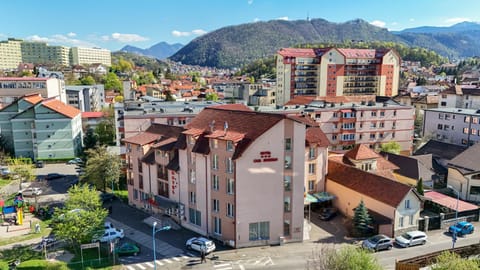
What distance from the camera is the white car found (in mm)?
35219

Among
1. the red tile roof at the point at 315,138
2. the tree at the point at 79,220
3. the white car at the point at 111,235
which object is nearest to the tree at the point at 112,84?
the red tile roof at the point at 315,138

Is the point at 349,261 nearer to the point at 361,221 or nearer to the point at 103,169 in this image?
the point at 361,221

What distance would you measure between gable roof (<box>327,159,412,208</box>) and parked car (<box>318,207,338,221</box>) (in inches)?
130

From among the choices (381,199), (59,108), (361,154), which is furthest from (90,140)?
(381,199)

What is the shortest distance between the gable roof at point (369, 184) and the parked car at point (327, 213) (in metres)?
3.30

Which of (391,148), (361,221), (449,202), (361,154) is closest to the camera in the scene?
(361,221)

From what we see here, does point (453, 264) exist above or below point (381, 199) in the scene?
above

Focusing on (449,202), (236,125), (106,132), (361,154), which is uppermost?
(236,125)

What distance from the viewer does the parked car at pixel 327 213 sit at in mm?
41075

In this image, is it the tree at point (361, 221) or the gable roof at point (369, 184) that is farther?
the gable roof at point (369, 184)

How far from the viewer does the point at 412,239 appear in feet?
112

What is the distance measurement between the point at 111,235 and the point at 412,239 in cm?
2848

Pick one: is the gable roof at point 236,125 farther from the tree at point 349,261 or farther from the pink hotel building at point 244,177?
the tree at point 349,261

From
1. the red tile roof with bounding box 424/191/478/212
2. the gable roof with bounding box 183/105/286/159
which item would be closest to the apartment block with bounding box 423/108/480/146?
the red tile roof with bounding box 424/191/478/212
